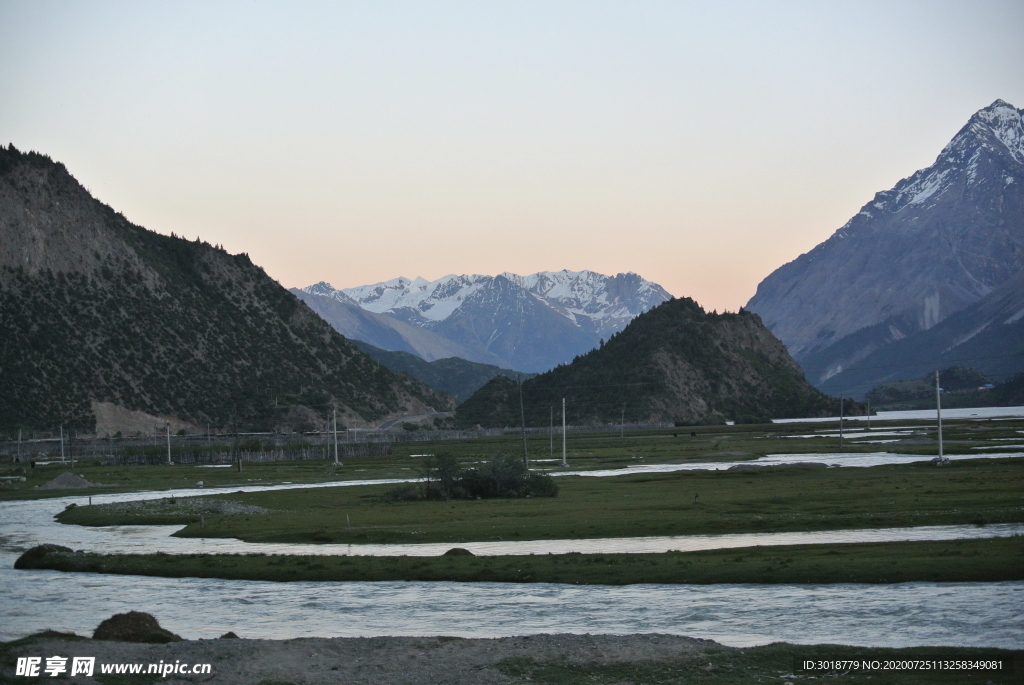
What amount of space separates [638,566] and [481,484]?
35.6 metres

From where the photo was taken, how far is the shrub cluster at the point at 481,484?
70.9 m

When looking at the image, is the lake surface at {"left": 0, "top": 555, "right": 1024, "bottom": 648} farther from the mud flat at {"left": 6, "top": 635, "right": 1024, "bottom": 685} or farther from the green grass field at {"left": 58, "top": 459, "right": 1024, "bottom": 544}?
the green grass field at {"left": 58, "top": 459, "right": 1024, "bottom": 544}

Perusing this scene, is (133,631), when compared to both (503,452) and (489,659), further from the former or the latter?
(503,452)

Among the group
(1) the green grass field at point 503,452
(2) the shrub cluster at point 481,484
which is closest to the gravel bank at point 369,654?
(2) the shrub cluster at point 481,484

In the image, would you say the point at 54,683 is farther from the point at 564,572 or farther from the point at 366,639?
the point at 564,572

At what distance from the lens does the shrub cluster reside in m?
70.9

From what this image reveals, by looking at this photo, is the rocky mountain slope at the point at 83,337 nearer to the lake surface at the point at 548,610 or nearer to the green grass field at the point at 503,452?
the green grass field at the point at 503,452

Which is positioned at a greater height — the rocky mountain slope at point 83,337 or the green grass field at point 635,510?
the rocky mountain slope at point 83,337

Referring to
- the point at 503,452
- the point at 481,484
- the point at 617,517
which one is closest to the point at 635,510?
the point at 617,517

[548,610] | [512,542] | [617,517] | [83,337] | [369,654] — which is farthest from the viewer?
[83,337]

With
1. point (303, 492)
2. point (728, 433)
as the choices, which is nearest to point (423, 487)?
point (303, 492)

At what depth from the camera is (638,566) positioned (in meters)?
37.2

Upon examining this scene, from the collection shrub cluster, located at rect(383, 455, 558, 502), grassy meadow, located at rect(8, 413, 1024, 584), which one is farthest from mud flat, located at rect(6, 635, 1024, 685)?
shrub cluster, located at rect(383, 455, 558, 502)

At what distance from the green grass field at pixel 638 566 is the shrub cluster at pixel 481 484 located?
27.9m
